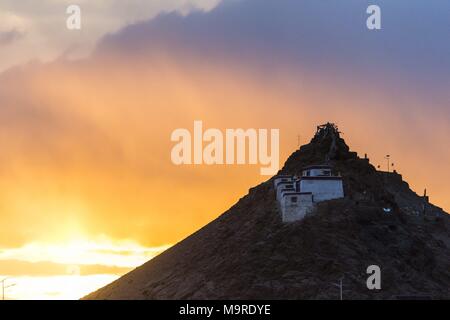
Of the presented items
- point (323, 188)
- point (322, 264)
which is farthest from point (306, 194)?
point (322, 264)

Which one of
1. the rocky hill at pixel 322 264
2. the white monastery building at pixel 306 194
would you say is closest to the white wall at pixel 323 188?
the white monastery building at pixel 306 194

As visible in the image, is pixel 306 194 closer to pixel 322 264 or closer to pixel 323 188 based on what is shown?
pixel 323 188

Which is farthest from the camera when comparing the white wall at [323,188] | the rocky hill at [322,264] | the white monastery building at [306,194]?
the white wall at [323,188]

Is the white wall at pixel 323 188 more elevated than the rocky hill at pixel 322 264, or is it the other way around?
the white wall at pixel 323 188

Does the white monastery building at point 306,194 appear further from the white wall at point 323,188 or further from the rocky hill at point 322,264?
the rocky hill at point 322,264

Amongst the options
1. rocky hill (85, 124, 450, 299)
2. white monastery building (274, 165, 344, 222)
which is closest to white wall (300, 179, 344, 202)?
white monastery building (274, 165, 344, 222)

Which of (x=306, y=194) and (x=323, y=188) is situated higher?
(x=323, y=188)

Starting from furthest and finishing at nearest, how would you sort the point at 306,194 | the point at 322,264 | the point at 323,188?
the point at 323,188 < the point at 306,194 < the point at 322,264

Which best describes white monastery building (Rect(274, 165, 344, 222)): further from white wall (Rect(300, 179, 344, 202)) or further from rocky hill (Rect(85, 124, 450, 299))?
rocky hill (Rect(85, 124, 450, 299))

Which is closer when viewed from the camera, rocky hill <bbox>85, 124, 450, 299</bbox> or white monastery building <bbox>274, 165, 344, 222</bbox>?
rocky hill <bbox>85, 124, 450, 299</bbox>

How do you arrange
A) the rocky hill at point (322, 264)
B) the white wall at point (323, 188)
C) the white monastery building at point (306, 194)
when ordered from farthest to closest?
the white wall at point (323, 188) → the white monastery building at point (306, 194) → the rocky hill at point (322, 264)

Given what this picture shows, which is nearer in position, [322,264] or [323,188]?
[322,264]

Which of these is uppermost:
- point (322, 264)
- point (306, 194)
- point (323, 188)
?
point (323, 188)
